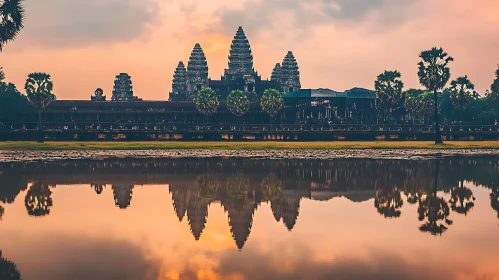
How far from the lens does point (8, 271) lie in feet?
61.9

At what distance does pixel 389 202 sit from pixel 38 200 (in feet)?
55.3

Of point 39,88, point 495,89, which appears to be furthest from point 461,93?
point 39,88

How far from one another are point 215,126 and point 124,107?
2975cm

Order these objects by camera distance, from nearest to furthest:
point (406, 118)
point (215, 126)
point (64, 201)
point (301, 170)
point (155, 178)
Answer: point (64, 201), point (155, 178), point (301, 170), point (215, 126), point (406, 118)

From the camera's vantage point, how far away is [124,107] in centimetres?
13850

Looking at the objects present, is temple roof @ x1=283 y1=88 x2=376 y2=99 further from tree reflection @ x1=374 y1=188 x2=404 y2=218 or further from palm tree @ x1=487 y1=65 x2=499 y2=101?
tree reflection @ x1=374 y1=188 x2=404 y2=218

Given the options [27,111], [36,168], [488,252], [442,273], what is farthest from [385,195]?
[27,111]

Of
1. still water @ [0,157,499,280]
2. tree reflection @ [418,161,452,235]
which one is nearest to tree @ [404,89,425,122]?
still water @ [0,157,499,280]

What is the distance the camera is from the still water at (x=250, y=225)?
1939cm

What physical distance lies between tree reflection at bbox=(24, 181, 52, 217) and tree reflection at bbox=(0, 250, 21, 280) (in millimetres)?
9386

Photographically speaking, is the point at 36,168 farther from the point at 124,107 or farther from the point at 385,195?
the point at 124,107

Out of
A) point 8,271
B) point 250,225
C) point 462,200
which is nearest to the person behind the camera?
point 8,271

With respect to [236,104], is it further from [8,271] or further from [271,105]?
[8,271]

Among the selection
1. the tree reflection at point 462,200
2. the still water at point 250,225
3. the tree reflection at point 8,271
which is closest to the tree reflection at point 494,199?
the still water at point 250,225
